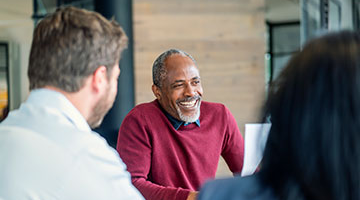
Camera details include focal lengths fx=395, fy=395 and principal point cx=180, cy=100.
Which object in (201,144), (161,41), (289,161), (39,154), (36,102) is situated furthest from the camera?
(161,41)

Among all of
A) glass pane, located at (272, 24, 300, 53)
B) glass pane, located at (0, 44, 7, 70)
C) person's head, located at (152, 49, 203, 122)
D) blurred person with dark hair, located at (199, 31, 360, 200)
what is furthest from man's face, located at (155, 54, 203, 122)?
glass pane, located at (0, 44, 7, 70)

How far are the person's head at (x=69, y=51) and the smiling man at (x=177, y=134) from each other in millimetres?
584

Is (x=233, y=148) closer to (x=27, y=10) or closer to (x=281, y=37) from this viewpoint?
(x=27, y=10)

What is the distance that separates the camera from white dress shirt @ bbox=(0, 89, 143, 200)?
902 millimetres

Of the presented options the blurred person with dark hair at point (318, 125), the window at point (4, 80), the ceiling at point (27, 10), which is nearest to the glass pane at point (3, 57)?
the window at point (4, 80)

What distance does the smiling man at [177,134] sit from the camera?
167cm

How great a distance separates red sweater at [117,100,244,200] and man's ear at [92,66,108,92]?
1.73 feet

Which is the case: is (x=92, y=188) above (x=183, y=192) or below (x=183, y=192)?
above

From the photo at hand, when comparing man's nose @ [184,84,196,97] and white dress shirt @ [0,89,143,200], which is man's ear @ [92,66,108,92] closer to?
white dress shirt @ [0,89,143,200]

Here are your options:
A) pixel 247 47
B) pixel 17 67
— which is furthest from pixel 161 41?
pixel 17 67

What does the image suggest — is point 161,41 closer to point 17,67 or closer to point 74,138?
point 74,138

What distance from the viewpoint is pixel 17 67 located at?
7.84 meters

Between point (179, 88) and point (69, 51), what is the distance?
2.67ft

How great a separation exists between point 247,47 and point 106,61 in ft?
8.67
